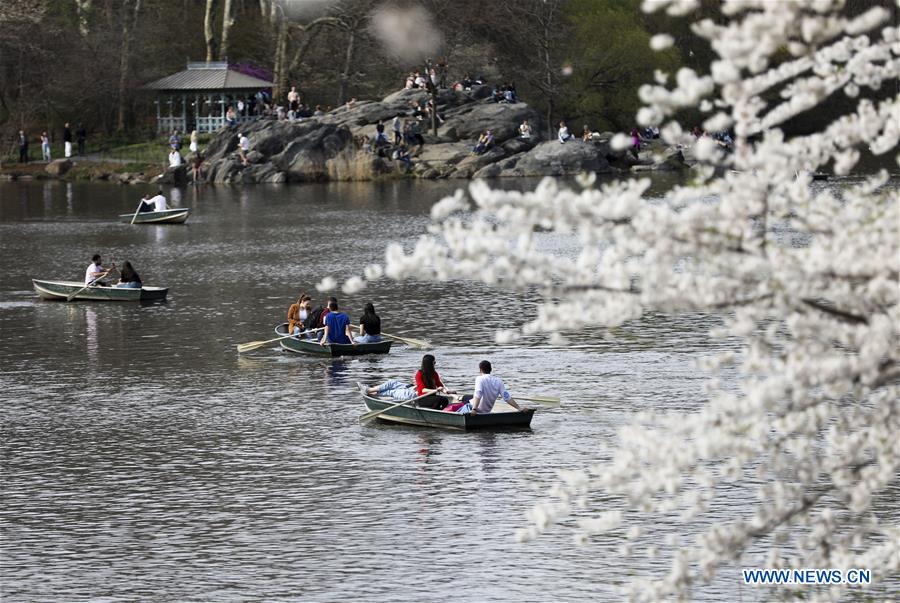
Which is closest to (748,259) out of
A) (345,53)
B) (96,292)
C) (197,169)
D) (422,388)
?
(422,388)

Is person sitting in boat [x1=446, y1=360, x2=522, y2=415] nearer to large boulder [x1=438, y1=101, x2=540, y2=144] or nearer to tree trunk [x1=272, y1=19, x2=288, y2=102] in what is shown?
large boulder [x1=438, y1=101, x2=540, y2=144]

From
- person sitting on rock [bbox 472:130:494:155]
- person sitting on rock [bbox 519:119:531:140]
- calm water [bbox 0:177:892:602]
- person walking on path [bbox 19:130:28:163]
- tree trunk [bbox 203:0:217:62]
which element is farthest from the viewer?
tree trunk [bbox 203:0:217:62]

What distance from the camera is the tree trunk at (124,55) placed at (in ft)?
363

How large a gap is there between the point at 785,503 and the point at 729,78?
3.55 m

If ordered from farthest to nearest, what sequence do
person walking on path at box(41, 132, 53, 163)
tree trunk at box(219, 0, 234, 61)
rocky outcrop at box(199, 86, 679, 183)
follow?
tree trunk at box(219, 0, 234, 61) < person walking on path at box(41, 132, 53, 163) < rocky outcrop at box(199, 86, 679, 183)

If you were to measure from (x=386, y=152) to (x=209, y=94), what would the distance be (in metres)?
18.4

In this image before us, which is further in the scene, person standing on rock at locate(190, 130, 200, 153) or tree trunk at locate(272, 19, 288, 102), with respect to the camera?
tree trunk at locate(272, 19, 288, 102)

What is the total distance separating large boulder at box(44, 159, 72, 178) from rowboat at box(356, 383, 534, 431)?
81.5 meters

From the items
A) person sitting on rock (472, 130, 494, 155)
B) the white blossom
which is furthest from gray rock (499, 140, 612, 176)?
the white blossom

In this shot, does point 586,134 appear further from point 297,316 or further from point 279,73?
point 297,316

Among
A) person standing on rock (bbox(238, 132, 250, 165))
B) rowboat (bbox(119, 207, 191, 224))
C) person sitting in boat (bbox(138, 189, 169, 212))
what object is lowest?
rowboat (bbox(119, 207, 191, 224))

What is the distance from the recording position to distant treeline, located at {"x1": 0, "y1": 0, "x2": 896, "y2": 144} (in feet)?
358

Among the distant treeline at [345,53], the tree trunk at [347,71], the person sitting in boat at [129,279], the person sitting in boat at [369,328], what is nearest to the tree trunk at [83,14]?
the distant treeline at [345,53]

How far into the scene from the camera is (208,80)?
364 feet
